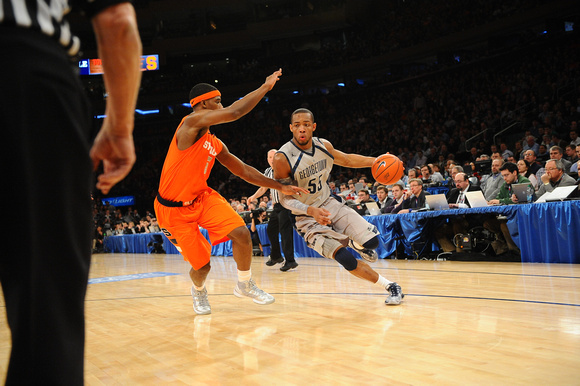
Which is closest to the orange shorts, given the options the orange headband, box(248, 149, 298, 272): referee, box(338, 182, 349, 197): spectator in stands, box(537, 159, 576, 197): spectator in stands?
the orange headband

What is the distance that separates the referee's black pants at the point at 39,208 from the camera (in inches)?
35.4

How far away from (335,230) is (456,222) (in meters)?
4.19

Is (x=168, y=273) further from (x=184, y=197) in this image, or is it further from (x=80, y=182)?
(x=80, y=182)

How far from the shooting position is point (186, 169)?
425 centimetres

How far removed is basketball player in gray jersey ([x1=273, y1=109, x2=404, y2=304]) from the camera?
4.38 meters

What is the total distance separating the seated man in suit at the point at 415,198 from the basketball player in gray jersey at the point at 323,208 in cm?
418

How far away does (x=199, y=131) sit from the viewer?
13.7ft

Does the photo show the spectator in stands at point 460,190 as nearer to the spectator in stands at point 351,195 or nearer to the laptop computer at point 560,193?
the laptop computer at point 560,193

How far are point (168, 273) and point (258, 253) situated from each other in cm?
323

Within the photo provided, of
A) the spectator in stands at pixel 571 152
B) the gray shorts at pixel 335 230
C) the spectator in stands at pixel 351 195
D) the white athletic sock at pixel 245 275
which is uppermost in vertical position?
the spectator in stands at pixel 571 152

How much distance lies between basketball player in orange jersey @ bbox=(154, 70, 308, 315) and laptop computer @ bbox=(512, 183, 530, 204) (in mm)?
4664

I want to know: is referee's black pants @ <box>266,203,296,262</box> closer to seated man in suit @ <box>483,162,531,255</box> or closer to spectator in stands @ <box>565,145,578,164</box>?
seated man in suit @ <box>483,162,531,255</box>

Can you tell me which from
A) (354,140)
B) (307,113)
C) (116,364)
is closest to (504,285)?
(307,113)

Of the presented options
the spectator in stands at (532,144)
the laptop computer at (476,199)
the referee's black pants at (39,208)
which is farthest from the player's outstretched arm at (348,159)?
the spectator in stands at (532,144)
